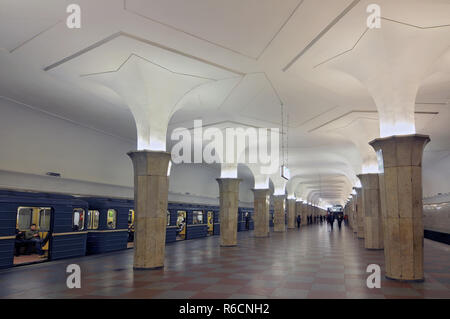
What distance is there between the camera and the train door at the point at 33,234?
517 inches

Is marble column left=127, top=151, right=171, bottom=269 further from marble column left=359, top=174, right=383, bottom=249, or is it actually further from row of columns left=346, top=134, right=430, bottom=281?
marble column left=359, top=174, right=383, bottom=249

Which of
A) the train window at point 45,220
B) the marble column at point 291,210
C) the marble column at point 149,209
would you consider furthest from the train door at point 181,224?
the marble column at point 291,210

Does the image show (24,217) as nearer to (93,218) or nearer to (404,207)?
(93,218)

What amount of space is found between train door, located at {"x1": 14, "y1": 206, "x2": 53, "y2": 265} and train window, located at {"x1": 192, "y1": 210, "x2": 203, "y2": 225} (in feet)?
39.1

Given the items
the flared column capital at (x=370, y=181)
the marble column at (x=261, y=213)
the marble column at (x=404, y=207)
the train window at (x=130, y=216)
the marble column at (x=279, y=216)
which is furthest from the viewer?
the marble column at (x=279, y=216)

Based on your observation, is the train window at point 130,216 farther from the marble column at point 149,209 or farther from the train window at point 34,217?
the marble column at point 149,209

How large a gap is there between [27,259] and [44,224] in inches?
53.9

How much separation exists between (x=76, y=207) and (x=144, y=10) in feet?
33.9

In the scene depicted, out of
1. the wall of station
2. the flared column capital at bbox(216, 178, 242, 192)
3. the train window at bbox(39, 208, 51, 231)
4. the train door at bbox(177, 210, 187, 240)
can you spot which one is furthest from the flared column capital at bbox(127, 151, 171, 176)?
the train door at bbox(177, 210, 187, 240)

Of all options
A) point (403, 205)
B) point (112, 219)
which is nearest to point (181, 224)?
point (112, 219)

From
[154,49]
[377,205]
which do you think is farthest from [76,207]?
[377,205]

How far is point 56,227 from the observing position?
532 inches

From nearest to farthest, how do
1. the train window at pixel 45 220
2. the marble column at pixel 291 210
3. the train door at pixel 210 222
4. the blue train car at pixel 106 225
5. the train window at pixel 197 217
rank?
the train window at pixel 45 220
the blue train car at pixel 106 225
the train window at pixel 197 217
the train door at pixel 210 222
the marble column at pixel 291 210

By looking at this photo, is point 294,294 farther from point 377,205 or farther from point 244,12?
point 377,205
